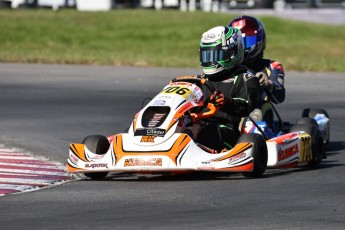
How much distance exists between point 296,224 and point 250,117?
10.4ft

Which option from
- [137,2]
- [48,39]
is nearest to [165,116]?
[48,39]

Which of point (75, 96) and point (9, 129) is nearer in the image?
point (9, 129)

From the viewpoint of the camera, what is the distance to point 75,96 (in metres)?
16.3

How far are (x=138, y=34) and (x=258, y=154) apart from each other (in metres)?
32.2

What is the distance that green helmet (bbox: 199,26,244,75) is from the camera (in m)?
8.77

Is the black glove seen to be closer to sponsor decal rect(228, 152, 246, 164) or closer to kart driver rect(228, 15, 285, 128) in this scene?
sponsor decal rect(228, 152, 246, 164)

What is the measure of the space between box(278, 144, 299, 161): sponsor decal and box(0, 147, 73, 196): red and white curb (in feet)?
5.54

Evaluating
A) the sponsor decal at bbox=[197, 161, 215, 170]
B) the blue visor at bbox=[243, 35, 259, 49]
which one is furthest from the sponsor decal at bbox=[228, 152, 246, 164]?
the blue visor at bbox=[243, 35, 259, 49]

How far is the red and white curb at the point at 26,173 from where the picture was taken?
7.75 m

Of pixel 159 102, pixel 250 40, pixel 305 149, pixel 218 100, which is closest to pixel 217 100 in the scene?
pixel 218 100

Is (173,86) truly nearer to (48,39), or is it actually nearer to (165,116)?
(165,116)

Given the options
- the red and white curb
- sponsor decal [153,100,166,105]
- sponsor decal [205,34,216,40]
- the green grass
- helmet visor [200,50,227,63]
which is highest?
sponsor decal [205,34,216,40]

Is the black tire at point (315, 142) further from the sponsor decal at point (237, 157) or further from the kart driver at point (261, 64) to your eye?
the sponsor decal at point (237, 157)

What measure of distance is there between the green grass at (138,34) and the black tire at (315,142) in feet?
57.2
